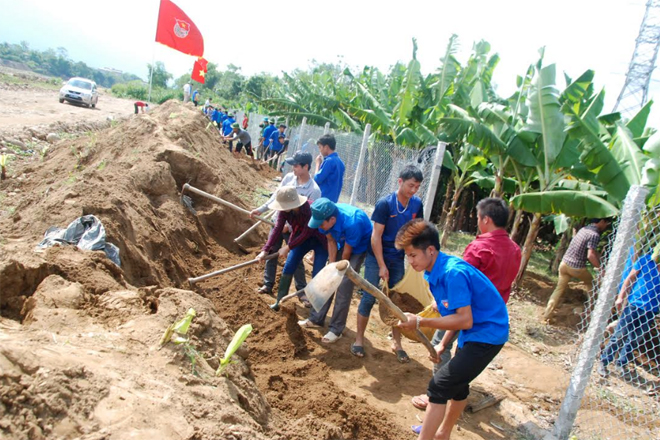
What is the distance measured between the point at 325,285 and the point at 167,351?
3.69 ft

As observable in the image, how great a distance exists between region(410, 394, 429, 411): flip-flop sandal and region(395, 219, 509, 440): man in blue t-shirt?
0.93 metres

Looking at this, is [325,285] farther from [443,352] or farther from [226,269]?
[226,269]

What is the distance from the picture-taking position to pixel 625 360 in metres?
5.18

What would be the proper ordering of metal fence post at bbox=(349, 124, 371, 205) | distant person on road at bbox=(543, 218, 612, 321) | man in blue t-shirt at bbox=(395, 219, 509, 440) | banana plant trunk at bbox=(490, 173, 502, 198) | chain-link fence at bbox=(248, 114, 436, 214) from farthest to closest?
1. metal fence post at bbox=(349, 124, 371, 205)
2. banana plant trunk at bbox=(490, 173, 502, 198)
3. chain-link fence at bbox=(248, 114, 436, 214)
4. distant person on road at bbox=(543, 218, 612, 321)
5. man in blue t-shirt at bbox=(395, 219, 509, 440)

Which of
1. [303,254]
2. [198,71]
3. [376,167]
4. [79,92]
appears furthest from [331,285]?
[79,92]

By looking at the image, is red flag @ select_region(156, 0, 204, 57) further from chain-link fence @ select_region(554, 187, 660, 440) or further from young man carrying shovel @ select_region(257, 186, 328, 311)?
chain-link fence @ select_region(554, 187, 660, 440)

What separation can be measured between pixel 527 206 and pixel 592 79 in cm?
229

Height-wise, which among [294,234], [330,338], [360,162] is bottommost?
[330,338]

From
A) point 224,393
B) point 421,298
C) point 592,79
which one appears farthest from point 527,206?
point 224,393

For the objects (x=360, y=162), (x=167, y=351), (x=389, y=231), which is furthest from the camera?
(x=360, y=162)

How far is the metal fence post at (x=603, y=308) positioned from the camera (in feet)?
11.3

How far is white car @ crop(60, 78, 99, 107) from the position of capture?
23.5 m

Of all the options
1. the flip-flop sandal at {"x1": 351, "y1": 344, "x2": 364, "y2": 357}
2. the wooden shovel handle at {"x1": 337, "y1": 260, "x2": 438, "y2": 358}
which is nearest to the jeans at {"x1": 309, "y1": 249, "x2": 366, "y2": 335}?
the flip-flop sandal at {"x1": 351, "y1": 344, "x2": 364, "y2": 357}

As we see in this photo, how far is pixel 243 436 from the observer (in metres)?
2.38
